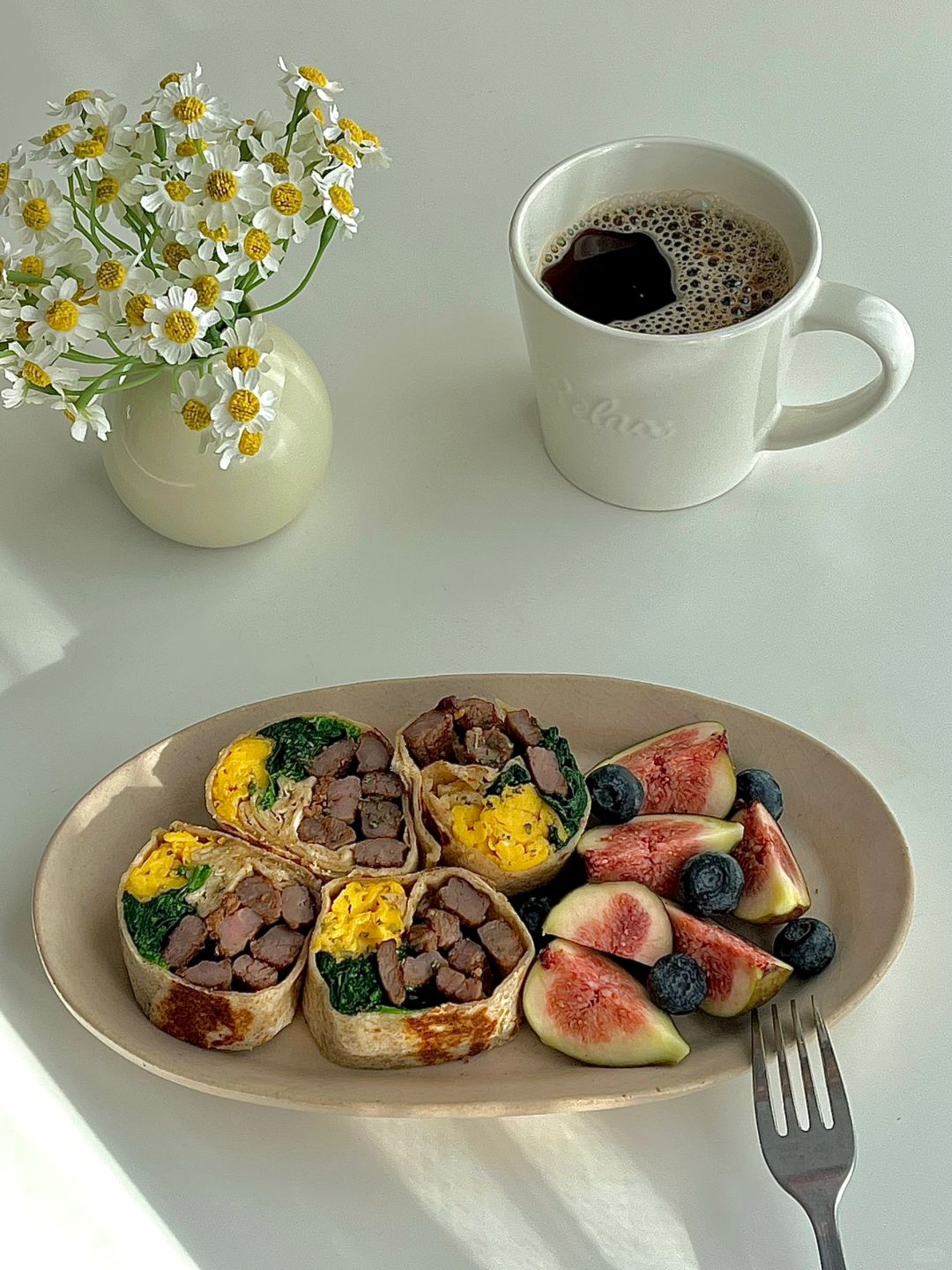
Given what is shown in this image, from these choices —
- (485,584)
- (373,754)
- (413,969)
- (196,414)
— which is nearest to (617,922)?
(413,969)

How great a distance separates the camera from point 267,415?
1.40 m

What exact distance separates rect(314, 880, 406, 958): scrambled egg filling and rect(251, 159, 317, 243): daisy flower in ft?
2.06

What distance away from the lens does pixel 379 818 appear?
4.54 feet

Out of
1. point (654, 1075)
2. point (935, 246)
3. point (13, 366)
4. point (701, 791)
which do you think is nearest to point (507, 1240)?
point (654, 1075)

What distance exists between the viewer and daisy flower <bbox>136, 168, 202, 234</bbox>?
1.30 meters

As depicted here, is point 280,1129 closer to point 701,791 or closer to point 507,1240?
point 507,1240

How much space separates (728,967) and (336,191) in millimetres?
821

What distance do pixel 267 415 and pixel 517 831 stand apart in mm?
482

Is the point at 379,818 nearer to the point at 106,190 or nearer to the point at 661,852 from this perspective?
the point at 661,852

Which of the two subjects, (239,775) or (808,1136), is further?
Result: (239,775)

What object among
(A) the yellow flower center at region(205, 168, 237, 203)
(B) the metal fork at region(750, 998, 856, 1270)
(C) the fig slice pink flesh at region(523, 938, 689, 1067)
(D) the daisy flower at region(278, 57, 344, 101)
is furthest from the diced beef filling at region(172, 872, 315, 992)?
(D) the daisy flower at region(278, 57, 344, 101)

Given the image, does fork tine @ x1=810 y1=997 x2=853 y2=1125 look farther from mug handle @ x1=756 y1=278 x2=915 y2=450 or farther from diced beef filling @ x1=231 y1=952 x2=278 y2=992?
mug handle @ x1=756 y1=278 x2=915 y2=450

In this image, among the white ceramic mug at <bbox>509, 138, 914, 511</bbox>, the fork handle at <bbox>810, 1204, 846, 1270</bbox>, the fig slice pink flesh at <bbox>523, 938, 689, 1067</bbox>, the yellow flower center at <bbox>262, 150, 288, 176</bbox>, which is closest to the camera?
the fork handle at <bbox>810, 1204, 846, 1270</bbox>

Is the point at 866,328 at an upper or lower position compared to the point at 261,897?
upper
